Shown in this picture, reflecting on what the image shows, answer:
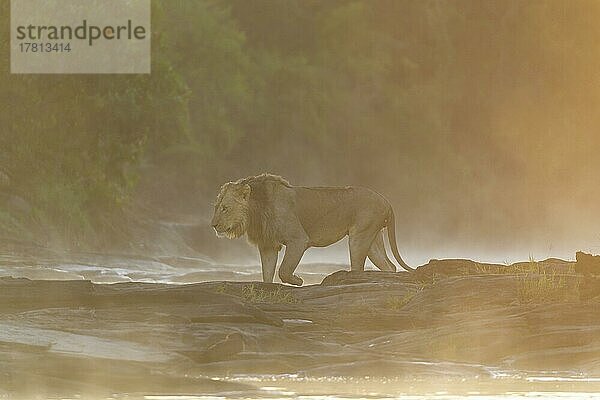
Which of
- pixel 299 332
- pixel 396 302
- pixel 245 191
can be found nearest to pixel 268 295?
pixel 299 332

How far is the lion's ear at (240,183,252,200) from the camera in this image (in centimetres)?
1628

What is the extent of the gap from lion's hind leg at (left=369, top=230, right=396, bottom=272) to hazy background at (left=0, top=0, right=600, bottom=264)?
2.88 m

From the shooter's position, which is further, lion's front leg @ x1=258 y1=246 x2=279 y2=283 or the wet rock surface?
lion's front leg @ x1=258 y1=246 x2=279 y2=283

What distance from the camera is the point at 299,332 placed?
15.0 meters

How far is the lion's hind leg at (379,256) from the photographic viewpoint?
55.5 feet

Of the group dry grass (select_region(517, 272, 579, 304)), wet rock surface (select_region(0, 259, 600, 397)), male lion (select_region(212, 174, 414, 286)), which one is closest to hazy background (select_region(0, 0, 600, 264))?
male lion (select_region(212, 174, 414, 286))

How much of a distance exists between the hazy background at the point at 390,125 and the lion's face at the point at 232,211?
3.87 meters

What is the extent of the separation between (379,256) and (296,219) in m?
1.10

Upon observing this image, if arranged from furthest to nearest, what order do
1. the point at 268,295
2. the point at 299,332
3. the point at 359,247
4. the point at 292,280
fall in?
the point at 359,247 → the point at 292,280 → the point at 268,295 → the point at 299,332

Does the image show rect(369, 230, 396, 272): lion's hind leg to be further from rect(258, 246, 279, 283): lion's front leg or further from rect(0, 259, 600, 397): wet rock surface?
rect(258, 246, 279, 283): lion's front leg

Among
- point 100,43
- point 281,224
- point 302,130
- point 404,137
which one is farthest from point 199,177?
point 281,224

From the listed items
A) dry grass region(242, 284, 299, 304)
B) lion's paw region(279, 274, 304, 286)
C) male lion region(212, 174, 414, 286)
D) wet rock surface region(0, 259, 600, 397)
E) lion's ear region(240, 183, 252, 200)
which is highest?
lion's ear region(240, 183, 252, 200)

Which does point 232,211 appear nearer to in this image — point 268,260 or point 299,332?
point 268,260

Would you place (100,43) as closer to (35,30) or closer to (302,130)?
(35,30)
